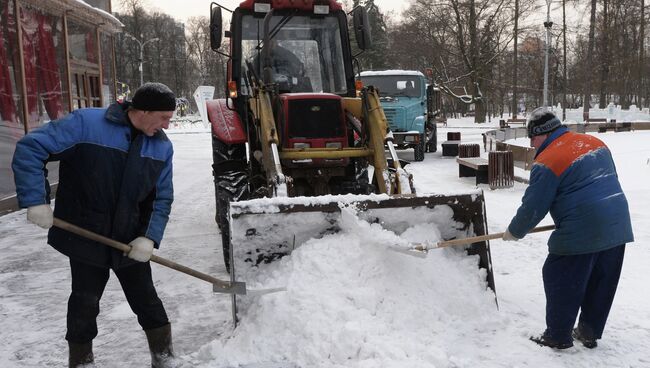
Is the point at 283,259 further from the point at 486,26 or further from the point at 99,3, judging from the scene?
the point at 486,26

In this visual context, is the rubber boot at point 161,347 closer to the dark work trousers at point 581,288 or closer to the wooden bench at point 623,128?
the dark work trousers at point 581,288

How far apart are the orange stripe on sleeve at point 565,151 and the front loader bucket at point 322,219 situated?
2.45ft

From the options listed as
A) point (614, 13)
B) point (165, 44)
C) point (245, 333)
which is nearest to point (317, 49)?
point (245, 333)

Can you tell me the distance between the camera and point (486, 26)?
112ft

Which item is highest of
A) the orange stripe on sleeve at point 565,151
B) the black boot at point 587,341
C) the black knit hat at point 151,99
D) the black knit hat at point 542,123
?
the black knit hat at point 151,99

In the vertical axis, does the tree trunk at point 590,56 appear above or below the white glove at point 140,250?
above

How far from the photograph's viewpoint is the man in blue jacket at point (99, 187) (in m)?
2.71

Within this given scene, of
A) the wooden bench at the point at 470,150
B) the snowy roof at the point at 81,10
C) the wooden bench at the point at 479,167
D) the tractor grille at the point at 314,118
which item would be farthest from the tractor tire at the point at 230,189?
the wooden bench at the point at 470,150

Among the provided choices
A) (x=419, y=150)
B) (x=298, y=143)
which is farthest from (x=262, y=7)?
(x=419, y=150)

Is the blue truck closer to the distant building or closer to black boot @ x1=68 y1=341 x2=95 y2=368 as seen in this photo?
the distant building

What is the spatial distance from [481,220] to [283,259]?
144 cm

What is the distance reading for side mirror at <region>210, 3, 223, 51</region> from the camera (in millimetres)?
5352

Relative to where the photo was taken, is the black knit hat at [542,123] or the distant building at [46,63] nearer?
the black knit hat at [542,123]

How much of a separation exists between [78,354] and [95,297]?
1.10ft
